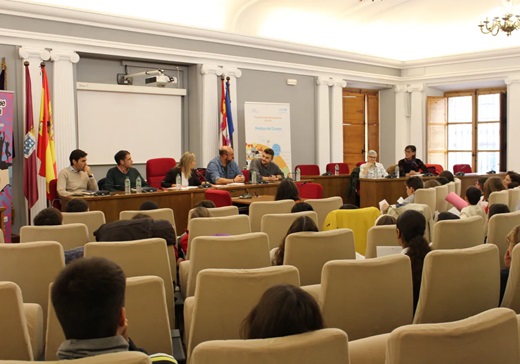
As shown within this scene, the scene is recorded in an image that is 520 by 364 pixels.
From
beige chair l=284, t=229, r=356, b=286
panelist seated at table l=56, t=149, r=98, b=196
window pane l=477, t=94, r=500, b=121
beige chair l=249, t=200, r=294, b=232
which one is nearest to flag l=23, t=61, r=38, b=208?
panelist seated at table l=56, t=149, r=98, b=196

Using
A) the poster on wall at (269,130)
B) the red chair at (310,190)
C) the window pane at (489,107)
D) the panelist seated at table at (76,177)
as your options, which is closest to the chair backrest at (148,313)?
the panelist seated at table at (76,177)

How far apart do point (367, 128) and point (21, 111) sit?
353 inches

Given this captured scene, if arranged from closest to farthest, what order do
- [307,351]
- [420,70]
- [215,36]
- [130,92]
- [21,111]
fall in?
[307,351], [21,111], [130,92], [215,36], [420,70]

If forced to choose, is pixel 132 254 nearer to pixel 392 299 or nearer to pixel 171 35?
pixel 392 299

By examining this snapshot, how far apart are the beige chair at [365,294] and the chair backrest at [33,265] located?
1529 millimetres

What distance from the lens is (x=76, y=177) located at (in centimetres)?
709

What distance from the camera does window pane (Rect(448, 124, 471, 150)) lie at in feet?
46.8

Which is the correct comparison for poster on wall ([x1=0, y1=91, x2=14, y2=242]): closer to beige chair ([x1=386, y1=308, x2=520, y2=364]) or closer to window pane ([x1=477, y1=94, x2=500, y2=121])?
beige chair ([x1=386, y1=308, x2=520, y2=364])

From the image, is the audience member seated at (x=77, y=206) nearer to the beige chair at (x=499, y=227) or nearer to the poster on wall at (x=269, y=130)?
the beige chair at (x=499, y=227)

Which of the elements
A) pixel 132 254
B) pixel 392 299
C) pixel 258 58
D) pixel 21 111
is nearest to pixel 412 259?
pixel 392 299

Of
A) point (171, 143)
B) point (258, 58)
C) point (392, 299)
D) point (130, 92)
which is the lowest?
point (392, 299)

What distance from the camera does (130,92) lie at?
379 inches

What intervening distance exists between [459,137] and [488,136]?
2.30 feet

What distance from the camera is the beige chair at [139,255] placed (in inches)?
125
